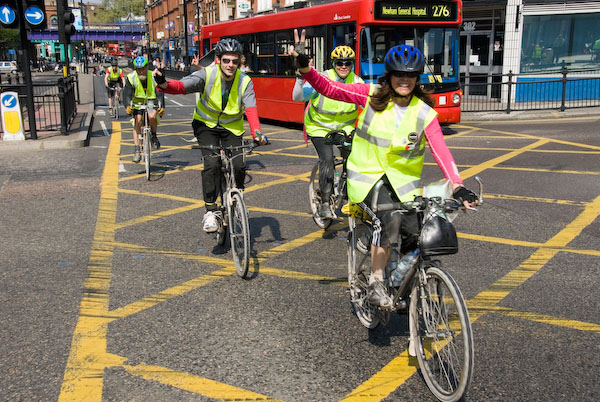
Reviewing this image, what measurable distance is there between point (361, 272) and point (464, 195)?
113 cm

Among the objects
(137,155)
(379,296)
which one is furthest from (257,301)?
(137,155)

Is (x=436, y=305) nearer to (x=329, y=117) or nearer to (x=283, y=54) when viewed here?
(x=329, y=117)

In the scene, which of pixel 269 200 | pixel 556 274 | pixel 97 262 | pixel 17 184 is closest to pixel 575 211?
pixel 556 274

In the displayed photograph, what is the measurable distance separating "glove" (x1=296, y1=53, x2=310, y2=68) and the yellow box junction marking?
184 cm

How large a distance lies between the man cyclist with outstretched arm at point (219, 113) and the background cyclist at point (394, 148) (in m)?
1.91

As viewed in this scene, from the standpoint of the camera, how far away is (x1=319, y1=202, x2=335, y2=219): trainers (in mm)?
6328

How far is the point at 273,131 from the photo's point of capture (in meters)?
15.9

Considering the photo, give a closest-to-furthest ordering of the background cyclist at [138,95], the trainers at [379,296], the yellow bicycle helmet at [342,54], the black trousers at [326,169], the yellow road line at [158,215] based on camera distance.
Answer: the trainers at [379,296], the yellow bicycle helmet at [342,54], the black trousers at [326,169], the yellow road line at [158,215], the background cyclist at [138,95]

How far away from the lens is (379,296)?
355cm

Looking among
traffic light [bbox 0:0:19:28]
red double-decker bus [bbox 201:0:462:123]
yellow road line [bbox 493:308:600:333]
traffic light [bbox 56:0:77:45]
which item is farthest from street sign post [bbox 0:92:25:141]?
yellow road line [bbox 493:308:600:333]

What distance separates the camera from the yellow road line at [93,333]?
10.9 feet

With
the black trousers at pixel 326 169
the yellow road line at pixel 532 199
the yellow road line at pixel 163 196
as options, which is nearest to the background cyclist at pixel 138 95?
the yellow road line at pixel 163 196

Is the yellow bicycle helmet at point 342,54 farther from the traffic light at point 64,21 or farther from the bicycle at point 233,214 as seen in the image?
the traffic light at point 64,21

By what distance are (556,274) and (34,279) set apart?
425cm
